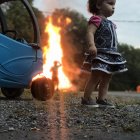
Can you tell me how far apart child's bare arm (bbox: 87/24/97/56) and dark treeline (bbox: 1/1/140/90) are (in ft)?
92.0

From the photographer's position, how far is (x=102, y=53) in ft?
21.9

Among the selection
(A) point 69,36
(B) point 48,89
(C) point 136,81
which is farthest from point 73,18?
(B) point 48,89

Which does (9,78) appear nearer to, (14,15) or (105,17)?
(105,17)

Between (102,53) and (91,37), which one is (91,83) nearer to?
(102,53)

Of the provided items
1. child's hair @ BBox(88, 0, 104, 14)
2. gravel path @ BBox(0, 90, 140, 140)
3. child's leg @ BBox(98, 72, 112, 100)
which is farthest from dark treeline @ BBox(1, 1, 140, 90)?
gravel path @ BBox(0, 90, 140, 140)

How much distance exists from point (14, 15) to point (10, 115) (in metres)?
39.0

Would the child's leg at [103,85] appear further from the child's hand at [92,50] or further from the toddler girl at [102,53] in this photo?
the child's hand at [92,50]

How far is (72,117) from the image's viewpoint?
564cm

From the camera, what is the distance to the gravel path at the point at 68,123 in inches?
184

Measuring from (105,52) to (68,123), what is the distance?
5.23ft

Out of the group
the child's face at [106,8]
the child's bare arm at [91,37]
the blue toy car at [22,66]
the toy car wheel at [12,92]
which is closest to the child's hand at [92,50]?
the child's bare arm at [91,37]

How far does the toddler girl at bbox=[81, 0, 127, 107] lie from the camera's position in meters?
6.61

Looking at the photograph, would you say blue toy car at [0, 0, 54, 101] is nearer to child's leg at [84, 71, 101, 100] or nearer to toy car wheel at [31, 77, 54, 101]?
toy car wheel at [31, 77, 54, 101]

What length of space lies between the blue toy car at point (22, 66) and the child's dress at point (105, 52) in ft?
6.22
